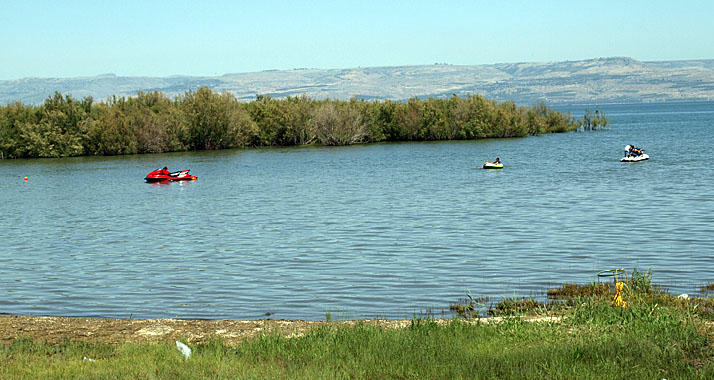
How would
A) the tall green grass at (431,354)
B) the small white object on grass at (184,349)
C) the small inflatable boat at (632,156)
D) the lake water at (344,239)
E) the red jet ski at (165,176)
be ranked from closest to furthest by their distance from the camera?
1. the tall green grass at (431,354)
2. the small white object on grass at (184,349)
3. the lake water at (344,239)
4. the red jet ski at (165,176)
5. the small inflatable boat at (632,156)

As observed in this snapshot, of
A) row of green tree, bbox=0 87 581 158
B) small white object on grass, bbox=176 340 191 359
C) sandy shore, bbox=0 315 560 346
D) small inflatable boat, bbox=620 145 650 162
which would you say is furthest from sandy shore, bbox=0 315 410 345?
row of green tree, bbox=0 87 581 158

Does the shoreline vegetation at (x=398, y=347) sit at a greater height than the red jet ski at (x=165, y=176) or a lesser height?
greater

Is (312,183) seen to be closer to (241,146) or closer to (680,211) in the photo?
(680,211)

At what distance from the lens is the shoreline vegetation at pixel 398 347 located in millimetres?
10414

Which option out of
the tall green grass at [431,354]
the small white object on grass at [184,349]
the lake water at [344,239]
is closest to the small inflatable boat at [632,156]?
the lake water at [344,239]

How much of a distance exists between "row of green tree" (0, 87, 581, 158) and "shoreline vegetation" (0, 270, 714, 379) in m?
107

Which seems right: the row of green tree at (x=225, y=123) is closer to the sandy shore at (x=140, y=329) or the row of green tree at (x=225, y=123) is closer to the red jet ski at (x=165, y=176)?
the red jet ski at (x=165, y=176)

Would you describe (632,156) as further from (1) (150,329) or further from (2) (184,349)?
(2) (184,349)

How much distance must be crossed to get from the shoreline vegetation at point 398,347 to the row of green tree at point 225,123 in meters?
107

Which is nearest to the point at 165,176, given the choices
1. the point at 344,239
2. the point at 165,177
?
the point at 165,177

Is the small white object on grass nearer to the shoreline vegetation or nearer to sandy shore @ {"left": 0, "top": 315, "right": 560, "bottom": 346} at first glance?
the shoreline vegetation

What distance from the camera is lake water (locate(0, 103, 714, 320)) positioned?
63.8 ft

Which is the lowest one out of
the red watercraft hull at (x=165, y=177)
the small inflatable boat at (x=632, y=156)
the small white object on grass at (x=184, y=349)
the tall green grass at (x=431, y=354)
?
the red watercraft hull at (x=165, y=177)

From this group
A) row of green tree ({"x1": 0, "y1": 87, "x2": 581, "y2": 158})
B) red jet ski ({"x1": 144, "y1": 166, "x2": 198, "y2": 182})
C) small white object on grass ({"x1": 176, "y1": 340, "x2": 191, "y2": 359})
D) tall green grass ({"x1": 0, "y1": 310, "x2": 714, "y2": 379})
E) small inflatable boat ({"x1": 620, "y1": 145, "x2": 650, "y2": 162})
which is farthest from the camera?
row of green tree ({"x1": 0, "y1": 87, "x2": 581, "y2": 158})
